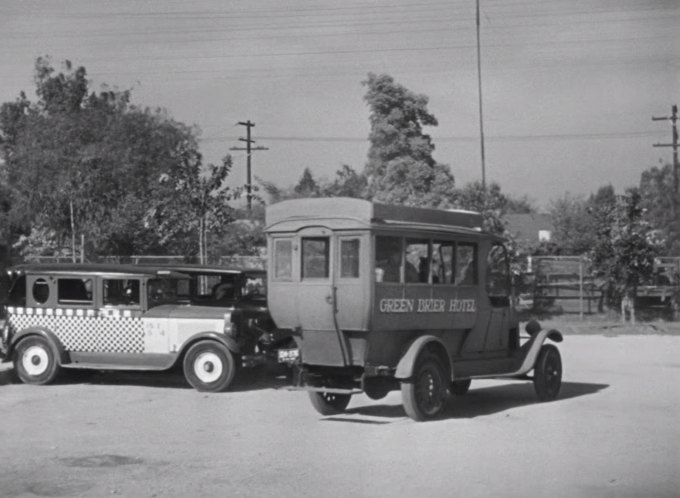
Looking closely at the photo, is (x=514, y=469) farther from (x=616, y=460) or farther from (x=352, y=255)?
(x=352, y=255)

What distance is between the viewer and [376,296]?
11.5 m

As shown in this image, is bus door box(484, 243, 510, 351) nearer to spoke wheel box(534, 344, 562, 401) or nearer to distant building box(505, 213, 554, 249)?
spoke wheel box(534, 344, 562, 401)

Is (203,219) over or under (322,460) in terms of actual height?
over

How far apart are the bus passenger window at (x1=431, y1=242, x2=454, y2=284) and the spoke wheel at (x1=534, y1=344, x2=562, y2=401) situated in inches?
74.8

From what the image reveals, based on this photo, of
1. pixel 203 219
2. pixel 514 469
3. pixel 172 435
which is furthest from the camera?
pixel 203 219

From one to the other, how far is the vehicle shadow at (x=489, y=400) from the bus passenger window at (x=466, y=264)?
1547 millimetres

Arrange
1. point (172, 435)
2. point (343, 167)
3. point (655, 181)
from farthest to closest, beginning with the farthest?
1. point (655, 181)
2. point (343, 167)
3. point (172, 435)

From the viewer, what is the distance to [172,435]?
11.1m

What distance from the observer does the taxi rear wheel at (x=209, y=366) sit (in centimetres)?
1497

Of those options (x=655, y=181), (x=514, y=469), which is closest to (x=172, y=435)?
(x=514, y=469)

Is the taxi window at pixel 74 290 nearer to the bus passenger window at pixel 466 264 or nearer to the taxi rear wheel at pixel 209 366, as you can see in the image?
the taxi rear wheel at pixel 209 366

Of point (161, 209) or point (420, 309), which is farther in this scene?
point (161, 209)

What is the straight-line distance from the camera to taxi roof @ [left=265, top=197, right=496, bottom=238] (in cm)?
1159

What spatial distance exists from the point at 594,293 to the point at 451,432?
21859mm
